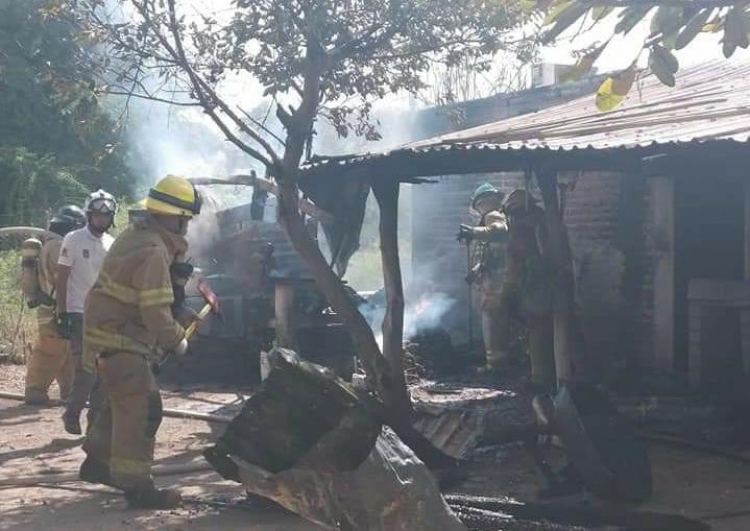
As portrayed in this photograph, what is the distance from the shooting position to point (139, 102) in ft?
83.4

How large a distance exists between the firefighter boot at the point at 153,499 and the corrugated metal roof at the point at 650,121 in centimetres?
323

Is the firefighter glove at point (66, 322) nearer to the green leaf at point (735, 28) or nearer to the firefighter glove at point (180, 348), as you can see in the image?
the firefighter glove at point (180, 348)

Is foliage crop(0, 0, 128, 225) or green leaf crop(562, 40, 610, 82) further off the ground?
foliage crop(0, 0, 128, 225)

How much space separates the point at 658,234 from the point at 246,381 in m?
4.57

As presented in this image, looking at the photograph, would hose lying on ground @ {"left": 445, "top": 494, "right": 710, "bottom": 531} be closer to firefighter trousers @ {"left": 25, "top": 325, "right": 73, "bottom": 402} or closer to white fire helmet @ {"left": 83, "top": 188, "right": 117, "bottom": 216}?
white fire helmet @ {"left": 83, "top": 188, "right": 117, "bottom": 216}

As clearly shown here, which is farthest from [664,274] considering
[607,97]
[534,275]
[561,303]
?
[607,97]

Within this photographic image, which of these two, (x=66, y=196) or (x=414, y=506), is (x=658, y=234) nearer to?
(x=414, y=506)

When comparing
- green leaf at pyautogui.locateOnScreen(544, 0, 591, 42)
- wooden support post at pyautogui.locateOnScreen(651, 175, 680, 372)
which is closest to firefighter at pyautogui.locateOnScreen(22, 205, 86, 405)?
wooden support post at pyautogui.locateOnScreen(651, 175, 680, 372)

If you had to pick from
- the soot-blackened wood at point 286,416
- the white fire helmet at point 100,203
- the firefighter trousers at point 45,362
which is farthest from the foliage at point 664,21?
the firefighter trousers at point 45,362

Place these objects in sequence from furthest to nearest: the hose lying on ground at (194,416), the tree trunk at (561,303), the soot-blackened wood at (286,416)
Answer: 1. the hose lying on ground at (194,416)
2. the tree trunk at (561,303)
3. the soot-blackened wood at (286,416)

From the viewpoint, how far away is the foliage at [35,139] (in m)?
21.0

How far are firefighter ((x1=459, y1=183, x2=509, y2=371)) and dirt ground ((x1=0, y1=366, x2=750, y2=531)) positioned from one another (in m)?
2.98

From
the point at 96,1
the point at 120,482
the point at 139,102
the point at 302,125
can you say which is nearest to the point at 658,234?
the point at 302,125

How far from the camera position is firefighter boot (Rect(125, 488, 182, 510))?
6.52m
